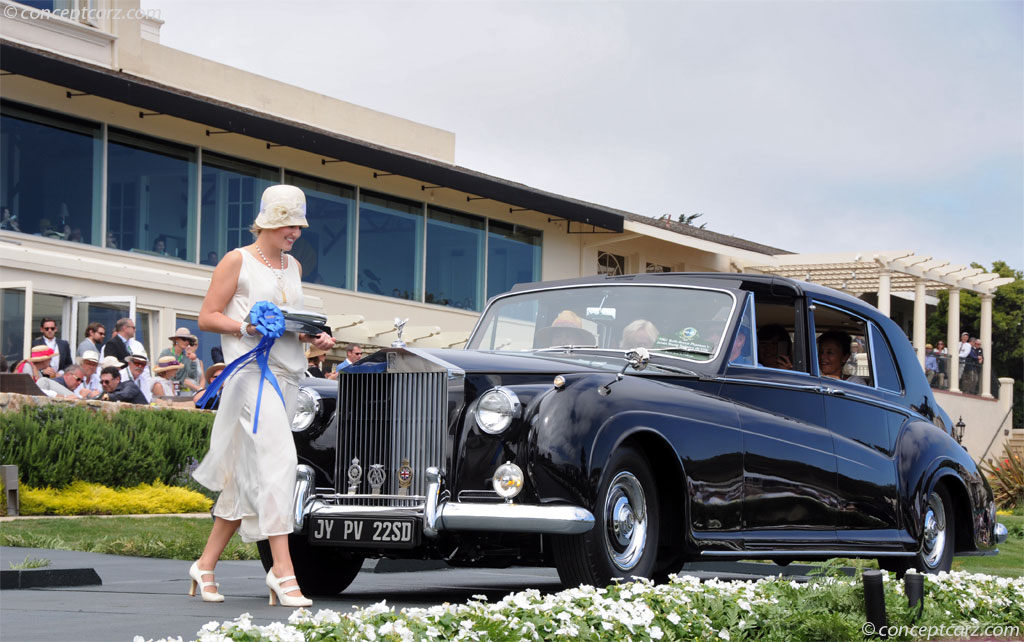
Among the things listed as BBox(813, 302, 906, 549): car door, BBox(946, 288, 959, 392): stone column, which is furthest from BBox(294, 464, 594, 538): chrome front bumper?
BBox(946, 288, 959, 392): stone column

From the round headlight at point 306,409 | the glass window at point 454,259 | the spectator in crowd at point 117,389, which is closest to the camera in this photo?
the round headlight at point 306,409

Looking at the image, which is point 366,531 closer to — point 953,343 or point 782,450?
point 782,450

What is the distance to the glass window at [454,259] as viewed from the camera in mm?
30859

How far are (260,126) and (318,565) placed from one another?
58.9 ft

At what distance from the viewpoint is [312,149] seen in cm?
2588

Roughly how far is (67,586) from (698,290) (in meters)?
4.31

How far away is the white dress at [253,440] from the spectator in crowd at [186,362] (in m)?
11.6

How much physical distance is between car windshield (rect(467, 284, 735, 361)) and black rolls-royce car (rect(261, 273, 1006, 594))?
0.04 feet

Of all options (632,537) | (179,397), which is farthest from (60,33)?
(632,537)

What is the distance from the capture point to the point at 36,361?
17.2m

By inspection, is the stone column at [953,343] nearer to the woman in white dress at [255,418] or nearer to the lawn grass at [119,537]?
the lawn grass at [119,537]

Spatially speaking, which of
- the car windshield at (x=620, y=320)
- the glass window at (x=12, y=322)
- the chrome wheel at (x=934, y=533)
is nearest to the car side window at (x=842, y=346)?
the chrome wheel at (x=934, y=533)

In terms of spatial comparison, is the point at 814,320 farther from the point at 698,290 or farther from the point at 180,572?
the point at 180,572

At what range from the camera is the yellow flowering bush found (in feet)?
45.5
